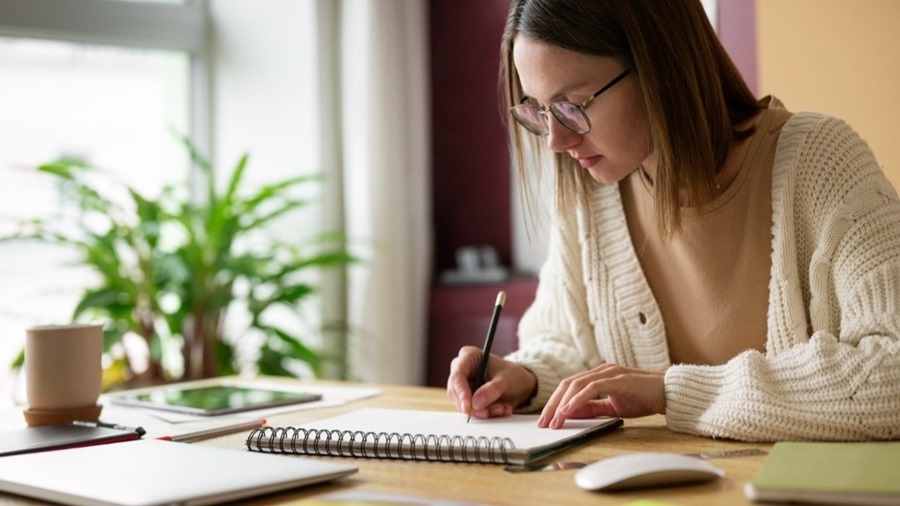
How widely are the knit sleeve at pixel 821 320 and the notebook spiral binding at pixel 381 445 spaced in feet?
0.93

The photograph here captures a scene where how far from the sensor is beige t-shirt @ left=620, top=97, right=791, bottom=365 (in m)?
1.44

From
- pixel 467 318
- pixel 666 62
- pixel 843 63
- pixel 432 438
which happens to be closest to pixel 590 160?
pixel 666 62

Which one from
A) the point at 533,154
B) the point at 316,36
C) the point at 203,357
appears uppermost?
the point at 316,36

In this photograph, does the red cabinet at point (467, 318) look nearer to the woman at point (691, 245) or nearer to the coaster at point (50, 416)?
the woman at point (691, 245)

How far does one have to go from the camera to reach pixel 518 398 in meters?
1.39

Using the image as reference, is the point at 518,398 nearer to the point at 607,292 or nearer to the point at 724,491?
the point at 607,292

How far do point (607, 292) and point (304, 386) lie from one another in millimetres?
561

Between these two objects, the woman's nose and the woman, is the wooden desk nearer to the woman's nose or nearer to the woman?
the woman

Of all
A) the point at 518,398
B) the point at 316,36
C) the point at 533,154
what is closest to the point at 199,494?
the point at 518,398

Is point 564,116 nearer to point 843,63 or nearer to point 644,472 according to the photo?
point 644,472

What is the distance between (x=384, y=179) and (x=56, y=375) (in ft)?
7.39

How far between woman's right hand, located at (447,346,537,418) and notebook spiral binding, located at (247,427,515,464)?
0.63ft

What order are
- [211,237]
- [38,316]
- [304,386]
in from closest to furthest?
[304,386] → [211,237] → [38,316]

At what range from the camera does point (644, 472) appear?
34.1 inches
